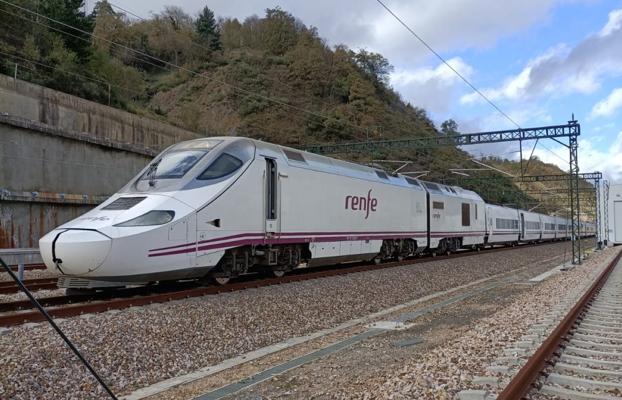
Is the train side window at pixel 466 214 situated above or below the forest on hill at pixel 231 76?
below

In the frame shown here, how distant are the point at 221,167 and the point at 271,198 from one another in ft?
6.55

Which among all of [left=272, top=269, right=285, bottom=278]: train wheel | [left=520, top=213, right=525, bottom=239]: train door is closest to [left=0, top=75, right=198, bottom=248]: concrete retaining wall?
[left=272, top=269, right=285, bottom=278]: train wheel

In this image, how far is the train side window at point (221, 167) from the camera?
38.4ft

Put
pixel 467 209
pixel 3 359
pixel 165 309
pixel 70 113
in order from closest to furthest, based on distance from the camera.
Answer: pixel 3 359
pixel 165 309
pixel 70 113
pixel 467 209

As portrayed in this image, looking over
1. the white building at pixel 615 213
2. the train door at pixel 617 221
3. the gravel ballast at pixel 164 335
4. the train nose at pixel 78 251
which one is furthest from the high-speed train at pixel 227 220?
the train door at pixel 617 221

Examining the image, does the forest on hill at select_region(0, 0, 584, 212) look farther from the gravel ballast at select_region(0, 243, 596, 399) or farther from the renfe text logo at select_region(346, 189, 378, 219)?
the gravel ballast at select_region(0, 243, 596, 399)

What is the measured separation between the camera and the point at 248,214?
1262 centimetres

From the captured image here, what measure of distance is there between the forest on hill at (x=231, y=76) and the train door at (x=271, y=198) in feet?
81.9

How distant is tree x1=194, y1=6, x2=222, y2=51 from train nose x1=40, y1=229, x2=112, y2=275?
294ft

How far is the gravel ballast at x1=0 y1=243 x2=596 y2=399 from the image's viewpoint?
5789 millimetres

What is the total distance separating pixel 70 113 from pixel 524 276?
78.4ft

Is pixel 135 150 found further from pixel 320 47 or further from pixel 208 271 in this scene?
pixel 320 47

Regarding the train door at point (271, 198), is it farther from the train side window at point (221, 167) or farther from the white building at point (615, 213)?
the white building at point (615, 213)

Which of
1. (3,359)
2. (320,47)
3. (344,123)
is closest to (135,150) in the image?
(3,359)
